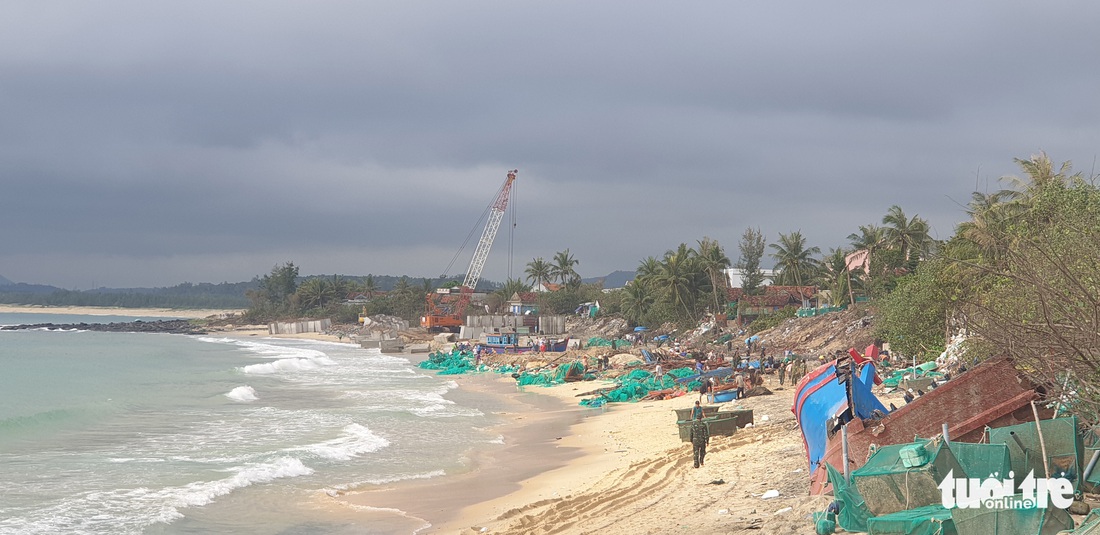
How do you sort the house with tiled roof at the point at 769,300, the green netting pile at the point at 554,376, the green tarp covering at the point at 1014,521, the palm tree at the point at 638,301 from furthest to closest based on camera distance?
the palm tree at the point at 638,301 → the house with tiled roof at the point at 769,300 → the green netting pile at the point at 554,376 → the green tarp covering at the point at 1014,521

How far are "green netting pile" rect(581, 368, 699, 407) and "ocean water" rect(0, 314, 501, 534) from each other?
489cm

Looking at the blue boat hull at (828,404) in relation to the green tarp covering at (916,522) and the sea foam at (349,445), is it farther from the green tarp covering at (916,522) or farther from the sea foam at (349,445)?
the sea foam at (349,445)

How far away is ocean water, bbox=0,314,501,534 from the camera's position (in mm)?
15508

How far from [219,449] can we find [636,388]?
17.5 m

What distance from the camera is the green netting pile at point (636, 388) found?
113 feet

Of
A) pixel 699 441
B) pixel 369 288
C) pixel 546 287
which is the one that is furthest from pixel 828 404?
pixel 369 288

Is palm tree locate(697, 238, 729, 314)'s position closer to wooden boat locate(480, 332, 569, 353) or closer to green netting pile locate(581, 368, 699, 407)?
wooden boat locate(480, 332, 569, 353)

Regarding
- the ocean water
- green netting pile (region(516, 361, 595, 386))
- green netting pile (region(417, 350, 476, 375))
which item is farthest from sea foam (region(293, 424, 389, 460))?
green netting pile (region(417, 350, 476, 375))

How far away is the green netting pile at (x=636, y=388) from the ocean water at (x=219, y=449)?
4892 mm

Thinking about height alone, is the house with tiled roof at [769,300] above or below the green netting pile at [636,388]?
above

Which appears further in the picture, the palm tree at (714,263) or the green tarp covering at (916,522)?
the palm tree at (714,263)

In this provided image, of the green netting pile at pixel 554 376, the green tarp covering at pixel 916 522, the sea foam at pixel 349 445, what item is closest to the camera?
the green tarp covering at pixel 916 522

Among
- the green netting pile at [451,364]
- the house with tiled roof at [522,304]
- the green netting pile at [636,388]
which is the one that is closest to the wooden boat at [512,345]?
the green netting pile at [451,364]

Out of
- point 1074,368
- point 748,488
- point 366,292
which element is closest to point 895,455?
point 1074,368
